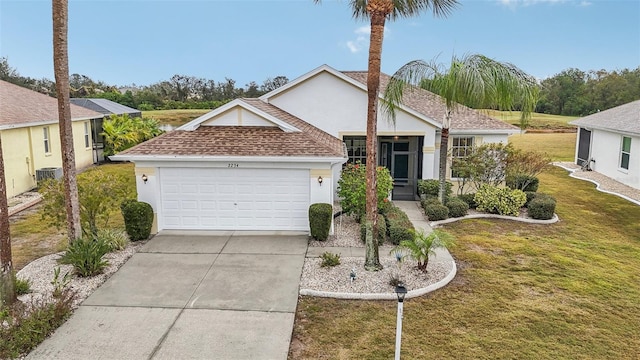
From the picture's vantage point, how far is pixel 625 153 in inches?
839

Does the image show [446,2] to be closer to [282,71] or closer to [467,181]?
[467,181]

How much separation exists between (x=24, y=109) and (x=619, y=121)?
3028 centimetres

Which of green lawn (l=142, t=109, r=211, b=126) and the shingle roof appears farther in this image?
green lawn (l=142, t=109, r=211, b=126)

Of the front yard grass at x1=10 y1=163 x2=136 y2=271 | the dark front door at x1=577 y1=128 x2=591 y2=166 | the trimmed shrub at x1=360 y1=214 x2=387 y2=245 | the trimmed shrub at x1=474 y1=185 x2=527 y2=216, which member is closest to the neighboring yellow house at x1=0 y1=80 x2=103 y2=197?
the front yard grass at x1=10 y1=163 x2=136 y2=271

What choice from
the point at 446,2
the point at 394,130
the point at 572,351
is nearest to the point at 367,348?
the point at 572,351

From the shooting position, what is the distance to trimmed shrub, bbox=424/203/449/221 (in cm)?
1484

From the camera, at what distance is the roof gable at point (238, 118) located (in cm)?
1384

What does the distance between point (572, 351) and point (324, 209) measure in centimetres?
693

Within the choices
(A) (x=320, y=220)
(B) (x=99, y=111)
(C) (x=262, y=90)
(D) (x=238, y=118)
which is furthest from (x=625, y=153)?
(C) (x=262, y=90)

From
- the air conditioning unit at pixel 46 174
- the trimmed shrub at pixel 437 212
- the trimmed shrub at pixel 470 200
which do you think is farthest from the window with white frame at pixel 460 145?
the air conditioning unit at pixel 46 174

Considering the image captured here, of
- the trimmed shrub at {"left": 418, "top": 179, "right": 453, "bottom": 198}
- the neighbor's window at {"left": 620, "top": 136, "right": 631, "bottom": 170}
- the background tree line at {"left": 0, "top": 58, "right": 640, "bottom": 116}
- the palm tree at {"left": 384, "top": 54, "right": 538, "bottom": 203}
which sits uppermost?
the background tree line at {"left": 0, "top": 58, "right": 640, "bottom": 116}

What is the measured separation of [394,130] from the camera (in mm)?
16891

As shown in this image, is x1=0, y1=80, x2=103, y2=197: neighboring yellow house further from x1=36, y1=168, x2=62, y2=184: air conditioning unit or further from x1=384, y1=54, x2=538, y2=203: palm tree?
x1=384, y1=54, x2=538, y2=203: palm tree

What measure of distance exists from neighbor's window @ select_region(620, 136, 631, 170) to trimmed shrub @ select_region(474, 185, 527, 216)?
901cm
